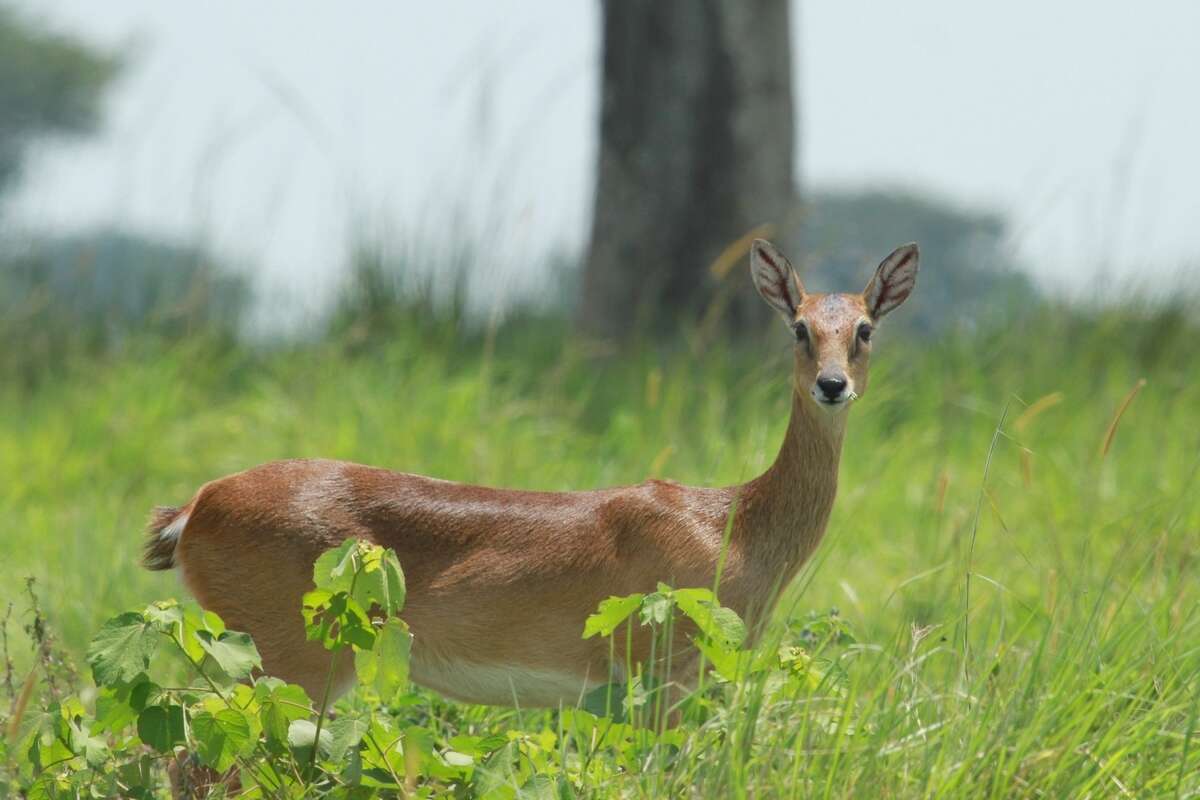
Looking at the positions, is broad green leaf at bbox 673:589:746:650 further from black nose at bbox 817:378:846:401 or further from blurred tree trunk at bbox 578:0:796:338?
blurred tree trunk at bbox 578:0:796:338

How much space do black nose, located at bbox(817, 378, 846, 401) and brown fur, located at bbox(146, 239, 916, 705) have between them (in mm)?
60

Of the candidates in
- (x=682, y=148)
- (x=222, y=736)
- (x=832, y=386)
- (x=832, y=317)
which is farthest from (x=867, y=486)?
(x=682, y=148)

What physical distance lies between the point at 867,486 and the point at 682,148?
3940 millimetres

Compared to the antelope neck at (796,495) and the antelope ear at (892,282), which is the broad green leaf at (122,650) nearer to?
the antelope neck at (796,495)

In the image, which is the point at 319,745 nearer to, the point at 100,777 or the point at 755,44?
the point at 100,777

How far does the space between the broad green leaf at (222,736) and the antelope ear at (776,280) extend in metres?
1.65

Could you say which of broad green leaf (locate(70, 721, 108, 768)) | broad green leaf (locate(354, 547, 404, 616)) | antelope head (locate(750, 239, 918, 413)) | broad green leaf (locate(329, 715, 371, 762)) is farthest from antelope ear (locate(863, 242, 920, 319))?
broad green leaf (locate(70, 721, 108, 768))

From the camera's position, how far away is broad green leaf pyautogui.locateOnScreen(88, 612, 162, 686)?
10.4 ft

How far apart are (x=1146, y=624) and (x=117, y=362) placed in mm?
6652

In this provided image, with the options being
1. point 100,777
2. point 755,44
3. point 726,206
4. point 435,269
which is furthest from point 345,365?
point 100,777

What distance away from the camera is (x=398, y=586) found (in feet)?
10.8

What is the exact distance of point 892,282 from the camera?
13.3 feet

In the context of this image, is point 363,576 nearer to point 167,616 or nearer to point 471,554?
point 167,616

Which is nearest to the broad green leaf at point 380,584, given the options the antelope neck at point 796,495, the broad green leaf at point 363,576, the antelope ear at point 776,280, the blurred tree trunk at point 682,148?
the broad green leaf at point 363,576
